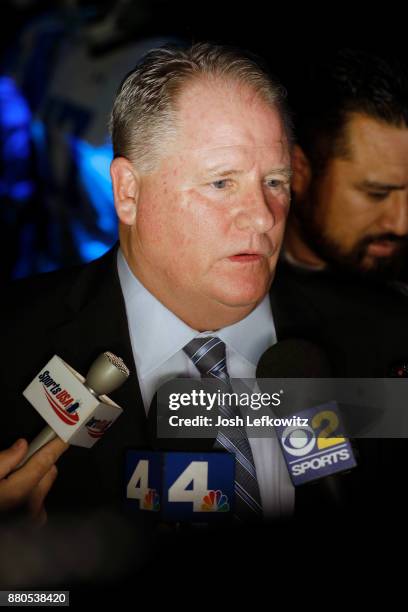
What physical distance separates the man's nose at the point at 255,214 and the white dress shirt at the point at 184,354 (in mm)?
287

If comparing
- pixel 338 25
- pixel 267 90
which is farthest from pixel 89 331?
pixel 338 25

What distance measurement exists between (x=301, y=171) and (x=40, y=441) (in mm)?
1322

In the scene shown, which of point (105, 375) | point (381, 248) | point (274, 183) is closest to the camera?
point (105, 375)

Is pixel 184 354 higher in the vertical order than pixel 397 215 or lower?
lower

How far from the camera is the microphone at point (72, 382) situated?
1460mm

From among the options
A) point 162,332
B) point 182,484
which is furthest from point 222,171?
point 182,484

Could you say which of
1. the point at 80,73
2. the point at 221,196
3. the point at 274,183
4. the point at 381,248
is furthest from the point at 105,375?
the point at 80,73

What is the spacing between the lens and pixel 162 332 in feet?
5.95

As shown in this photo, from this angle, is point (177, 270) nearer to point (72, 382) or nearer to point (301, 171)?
point (72, 382)

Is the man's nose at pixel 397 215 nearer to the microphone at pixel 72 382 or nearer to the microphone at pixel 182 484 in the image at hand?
the microphone at pixel 182 484

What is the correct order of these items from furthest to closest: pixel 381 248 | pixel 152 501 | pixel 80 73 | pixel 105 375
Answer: pixel 80 73 < pixel 381 248 < pixel 152 501 < pixel 105 375

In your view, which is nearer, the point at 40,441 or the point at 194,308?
the point at 40,441

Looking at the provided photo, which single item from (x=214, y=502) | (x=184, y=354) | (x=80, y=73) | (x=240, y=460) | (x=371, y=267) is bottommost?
(x=214, y=502)

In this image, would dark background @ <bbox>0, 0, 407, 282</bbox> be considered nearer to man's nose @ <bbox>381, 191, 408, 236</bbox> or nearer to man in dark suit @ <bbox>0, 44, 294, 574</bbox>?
man's nose @ <bbox>381, 191, 408, 236</bbox>
